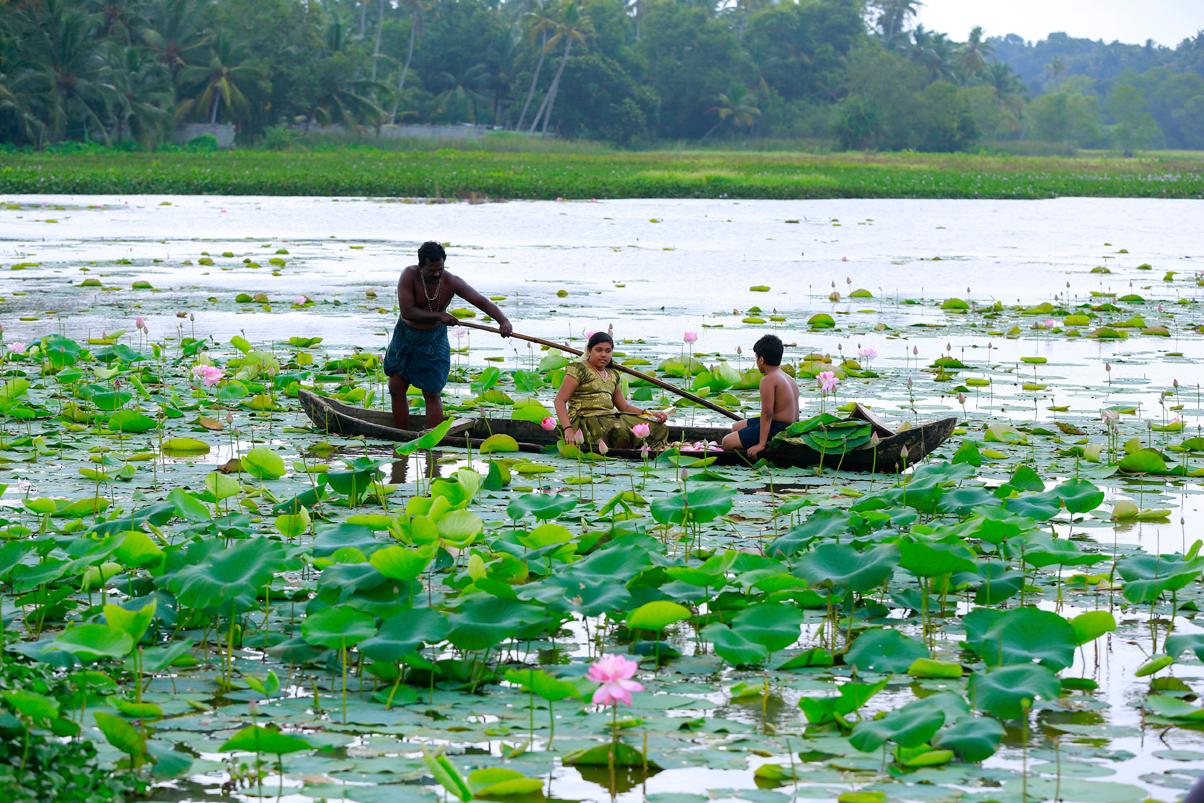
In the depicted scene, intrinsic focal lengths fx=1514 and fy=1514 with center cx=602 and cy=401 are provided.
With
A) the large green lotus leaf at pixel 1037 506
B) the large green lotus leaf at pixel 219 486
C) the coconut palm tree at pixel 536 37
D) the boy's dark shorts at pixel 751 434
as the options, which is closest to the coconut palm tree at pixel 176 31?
the coconut palm tree at pixel 536 37

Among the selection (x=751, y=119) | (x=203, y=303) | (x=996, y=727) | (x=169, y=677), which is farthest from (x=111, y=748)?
(x=751, y=119)

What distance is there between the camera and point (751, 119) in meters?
74.6

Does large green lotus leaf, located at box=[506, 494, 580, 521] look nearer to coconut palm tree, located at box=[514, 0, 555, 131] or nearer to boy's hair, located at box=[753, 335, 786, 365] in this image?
boy's hair, located at box=[753, 335, 786, 365]

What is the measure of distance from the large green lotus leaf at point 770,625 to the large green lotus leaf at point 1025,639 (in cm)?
45


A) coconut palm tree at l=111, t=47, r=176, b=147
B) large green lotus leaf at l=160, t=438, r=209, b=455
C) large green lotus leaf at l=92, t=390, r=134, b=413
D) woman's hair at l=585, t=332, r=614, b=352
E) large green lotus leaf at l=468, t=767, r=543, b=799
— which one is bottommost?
large green lotus leaf at l=160, t=438, r=209, b=455

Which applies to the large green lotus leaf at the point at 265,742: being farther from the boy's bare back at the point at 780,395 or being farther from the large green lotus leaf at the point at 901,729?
the boy's bare back at the point at 780,395

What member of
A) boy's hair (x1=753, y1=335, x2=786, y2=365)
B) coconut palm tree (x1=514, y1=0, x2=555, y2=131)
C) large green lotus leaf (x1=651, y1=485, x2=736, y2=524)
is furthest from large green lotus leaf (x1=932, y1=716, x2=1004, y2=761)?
coconut palm tree (x1=514, y1=0, x2=555, y2=131)

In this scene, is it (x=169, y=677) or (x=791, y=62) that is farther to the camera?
(x=791, y=62)

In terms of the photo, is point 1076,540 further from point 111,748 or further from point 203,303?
point 203,303

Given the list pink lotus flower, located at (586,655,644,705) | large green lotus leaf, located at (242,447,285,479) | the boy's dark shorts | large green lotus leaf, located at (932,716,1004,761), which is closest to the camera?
pink lotus flower, located at (586,655,644,705)

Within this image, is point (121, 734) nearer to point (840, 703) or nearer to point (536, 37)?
point (840, 703)

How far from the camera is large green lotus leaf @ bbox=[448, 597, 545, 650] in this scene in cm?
380

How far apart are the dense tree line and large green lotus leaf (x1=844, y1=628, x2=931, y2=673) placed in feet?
150

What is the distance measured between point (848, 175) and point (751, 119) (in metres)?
31.7
